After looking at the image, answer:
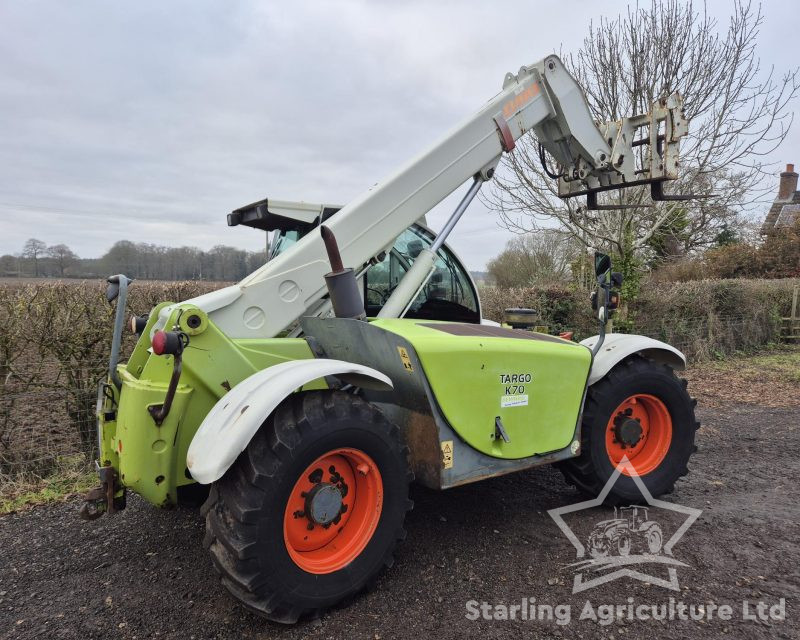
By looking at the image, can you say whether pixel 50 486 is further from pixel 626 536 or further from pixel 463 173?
pixel 626 536

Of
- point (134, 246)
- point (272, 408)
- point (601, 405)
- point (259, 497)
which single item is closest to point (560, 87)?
point (601, 405)

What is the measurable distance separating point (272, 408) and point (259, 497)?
40 centimetres

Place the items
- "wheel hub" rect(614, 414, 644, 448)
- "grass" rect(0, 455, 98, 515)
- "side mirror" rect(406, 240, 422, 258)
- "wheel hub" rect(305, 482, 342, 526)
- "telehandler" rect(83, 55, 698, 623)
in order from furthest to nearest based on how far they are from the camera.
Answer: "grass" rect(0, 455, 98, 515) < "side mirror" rect(406, 240, 422, 258) < "wheel hub" rect(614, 414, 644, 448) < "wheel hub" rect(305, 482, 342, 526) < "telehandler" rect(83, 55, 698, 623)

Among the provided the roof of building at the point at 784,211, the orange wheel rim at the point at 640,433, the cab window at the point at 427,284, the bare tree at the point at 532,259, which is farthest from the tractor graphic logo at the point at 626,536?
the roof of building at the point at 784,211

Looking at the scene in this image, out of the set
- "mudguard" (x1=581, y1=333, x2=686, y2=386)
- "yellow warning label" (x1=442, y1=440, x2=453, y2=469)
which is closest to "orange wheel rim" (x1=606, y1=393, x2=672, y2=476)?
"mudguard" (x1=581, y1=333, x2=686, y2=386)

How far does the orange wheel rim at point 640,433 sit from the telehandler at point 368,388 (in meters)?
0.02

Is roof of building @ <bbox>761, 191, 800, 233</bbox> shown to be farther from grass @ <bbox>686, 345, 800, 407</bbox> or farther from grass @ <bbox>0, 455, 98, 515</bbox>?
grass @ <bbox>0, 455, 98, 515</bbox>

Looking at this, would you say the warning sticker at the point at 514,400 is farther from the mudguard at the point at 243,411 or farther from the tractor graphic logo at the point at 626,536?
the tractor graphic logo at the point at 626,536

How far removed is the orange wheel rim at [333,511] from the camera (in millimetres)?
2668

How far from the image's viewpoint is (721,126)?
962 cm

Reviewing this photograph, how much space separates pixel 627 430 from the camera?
13.0ft

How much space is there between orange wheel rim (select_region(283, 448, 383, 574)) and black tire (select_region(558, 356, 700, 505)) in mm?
1725

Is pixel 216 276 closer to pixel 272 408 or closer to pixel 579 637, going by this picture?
pixel 272 408

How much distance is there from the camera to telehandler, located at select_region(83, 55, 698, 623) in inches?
99.7
